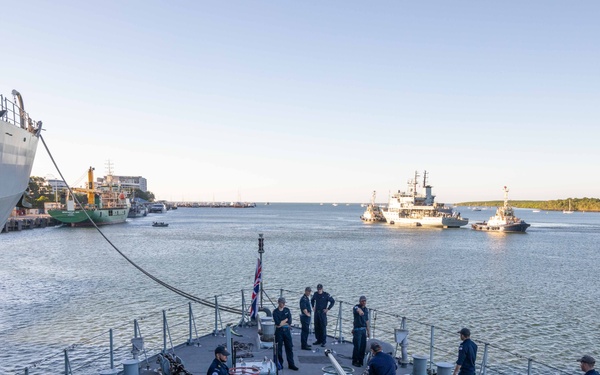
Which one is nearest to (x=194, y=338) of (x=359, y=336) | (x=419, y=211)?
(x=359, y=336)

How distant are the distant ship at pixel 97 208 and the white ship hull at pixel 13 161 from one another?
9665 centimetres

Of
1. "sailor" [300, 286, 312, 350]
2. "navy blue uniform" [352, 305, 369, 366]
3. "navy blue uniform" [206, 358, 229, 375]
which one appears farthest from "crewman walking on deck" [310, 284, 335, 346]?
"navy blue uniform" [206, 358, 229, 375]

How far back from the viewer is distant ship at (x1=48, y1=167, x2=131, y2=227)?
11406 centimetres

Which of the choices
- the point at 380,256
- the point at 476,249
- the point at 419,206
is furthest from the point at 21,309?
the point at 419,206

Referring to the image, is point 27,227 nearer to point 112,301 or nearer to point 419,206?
point 112,301

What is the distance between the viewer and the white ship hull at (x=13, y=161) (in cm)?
1353

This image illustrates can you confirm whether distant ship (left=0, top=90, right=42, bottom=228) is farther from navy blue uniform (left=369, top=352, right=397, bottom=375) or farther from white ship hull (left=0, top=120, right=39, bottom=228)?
navy blue uniform (left=369, top=352, right=397, bottom=375)

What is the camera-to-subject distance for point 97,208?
407 ft

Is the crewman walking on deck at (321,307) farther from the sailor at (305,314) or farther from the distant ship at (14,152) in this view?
the distant ship at (14,152)

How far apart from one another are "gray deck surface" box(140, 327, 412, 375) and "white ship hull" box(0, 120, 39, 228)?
7721mm

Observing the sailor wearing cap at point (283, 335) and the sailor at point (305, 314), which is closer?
the sailor wearing cap at point (283, 335)

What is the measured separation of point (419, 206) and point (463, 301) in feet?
365

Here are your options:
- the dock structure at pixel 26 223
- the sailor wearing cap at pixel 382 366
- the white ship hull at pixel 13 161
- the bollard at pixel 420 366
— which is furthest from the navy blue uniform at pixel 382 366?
the dock structure at pixel 26 223

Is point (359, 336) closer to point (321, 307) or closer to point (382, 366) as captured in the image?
point (321, 307)
